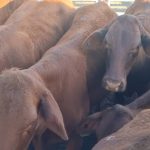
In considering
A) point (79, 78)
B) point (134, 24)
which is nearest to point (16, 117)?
point (79, 78)

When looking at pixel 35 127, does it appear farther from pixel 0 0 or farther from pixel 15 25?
pixel 0 0

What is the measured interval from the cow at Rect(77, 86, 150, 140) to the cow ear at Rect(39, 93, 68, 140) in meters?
0.53

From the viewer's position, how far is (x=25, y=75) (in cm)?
436

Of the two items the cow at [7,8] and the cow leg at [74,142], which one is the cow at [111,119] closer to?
the cow leg at [74,142]

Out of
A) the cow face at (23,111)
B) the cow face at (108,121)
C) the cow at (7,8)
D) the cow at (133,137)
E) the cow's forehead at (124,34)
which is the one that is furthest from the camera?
the cow at (7,8)

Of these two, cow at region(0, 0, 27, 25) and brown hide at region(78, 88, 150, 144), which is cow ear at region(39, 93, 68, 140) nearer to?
brown hide at region(78, 88, 150, 144)

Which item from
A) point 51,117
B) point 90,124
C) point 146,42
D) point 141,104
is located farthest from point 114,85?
point 51,117

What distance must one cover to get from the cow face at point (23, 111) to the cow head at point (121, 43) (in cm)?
112

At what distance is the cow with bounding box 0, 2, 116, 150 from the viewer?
404cm

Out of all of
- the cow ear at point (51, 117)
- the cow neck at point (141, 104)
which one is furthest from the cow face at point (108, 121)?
the cow ear at point (51, 117)

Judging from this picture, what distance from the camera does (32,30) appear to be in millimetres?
6355

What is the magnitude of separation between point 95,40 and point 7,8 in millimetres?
2393

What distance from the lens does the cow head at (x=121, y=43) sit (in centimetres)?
543

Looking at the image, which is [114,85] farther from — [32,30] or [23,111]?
[32,30]
